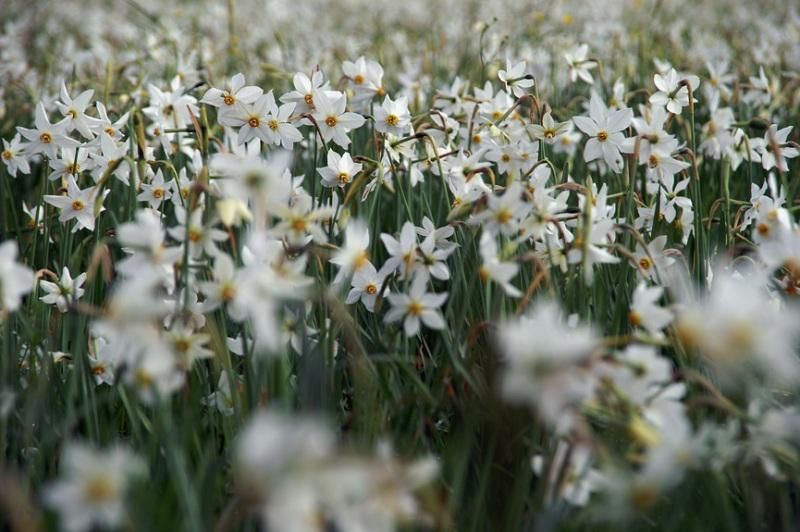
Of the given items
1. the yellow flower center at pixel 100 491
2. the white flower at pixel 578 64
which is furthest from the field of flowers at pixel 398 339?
the white flower at pixel 578 64

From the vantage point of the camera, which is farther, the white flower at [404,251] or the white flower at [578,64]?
the white flower at [578,64]

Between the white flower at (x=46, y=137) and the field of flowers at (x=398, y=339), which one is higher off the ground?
the white flower at (x=46, y=137)

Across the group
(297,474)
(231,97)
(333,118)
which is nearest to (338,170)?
(333,118)

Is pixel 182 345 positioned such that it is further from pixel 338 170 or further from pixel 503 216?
pixel 338 170

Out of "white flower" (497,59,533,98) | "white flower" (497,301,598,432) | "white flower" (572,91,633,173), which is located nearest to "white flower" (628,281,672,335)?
"white flower" (497,301,598,432)

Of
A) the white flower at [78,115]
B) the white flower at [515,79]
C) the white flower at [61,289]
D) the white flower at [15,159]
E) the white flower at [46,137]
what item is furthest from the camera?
the white flower at [515,79]

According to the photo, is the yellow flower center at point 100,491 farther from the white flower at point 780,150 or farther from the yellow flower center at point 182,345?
the white flower at point 780,150

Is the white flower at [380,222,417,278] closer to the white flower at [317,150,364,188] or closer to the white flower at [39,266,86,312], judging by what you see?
the white flower at [317,150,364,188]

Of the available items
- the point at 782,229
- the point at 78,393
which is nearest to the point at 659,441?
the point at 782,229

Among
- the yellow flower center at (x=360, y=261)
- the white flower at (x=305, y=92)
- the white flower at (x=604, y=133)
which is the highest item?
the white flower at (x=305, y=92)
